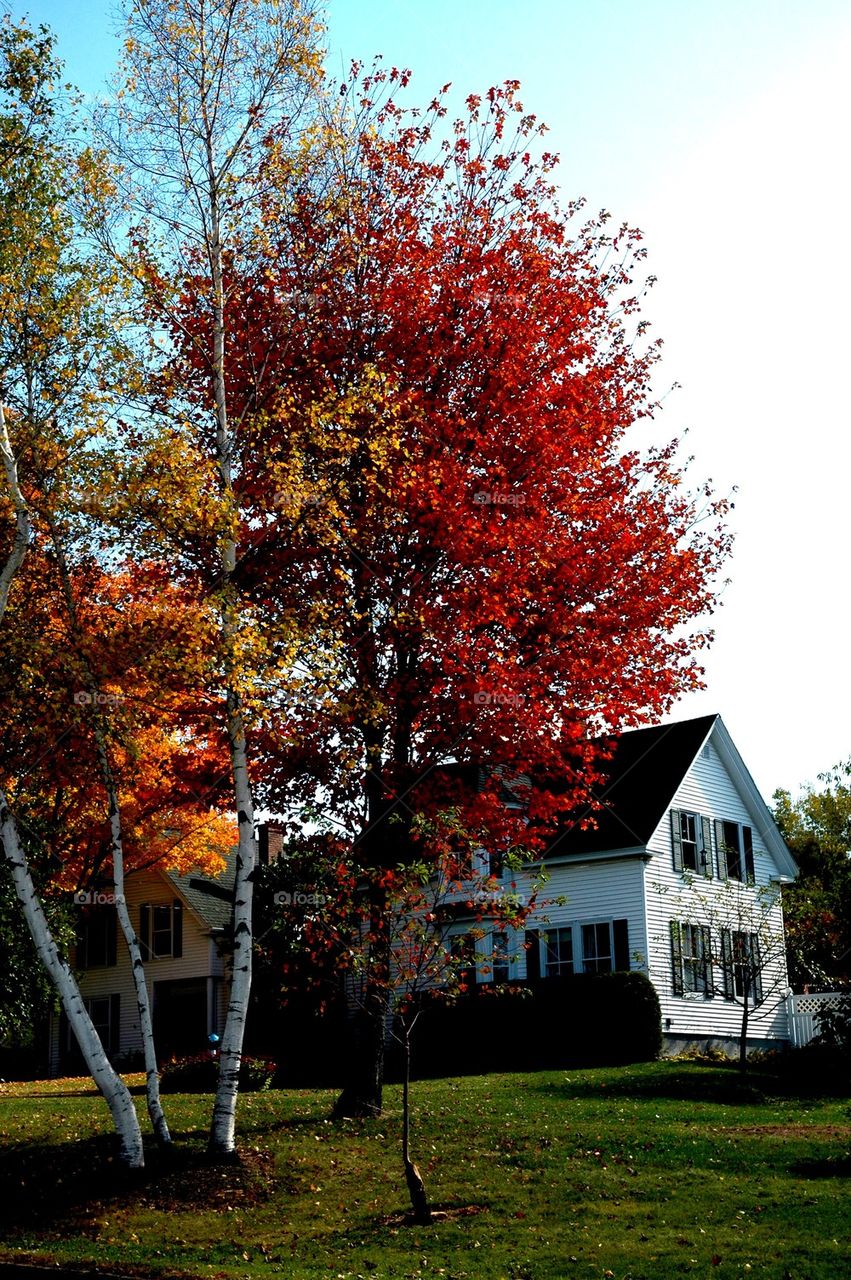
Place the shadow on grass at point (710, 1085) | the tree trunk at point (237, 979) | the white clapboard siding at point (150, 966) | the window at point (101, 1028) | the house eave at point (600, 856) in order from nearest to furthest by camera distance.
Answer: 1. the tree trunk at point (237, 979)
2. the shadow on grass at point (710, 1085)
3. the house eave at point (600, 856)
4. the white clapboard siding at point (150, 966)
5. the window at point (101, 1028)

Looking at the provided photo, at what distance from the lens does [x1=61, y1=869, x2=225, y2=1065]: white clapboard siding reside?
40.7m

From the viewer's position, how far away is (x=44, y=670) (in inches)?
648

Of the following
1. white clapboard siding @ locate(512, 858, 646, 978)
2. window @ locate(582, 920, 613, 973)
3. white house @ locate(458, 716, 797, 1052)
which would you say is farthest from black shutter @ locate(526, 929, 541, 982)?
window @ locate(582, 920, 613, 973)

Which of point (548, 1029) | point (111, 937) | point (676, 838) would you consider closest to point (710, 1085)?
point (548, 1029)

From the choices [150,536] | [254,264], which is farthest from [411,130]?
[150,536]

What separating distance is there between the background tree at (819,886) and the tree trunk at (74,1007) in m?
11.7

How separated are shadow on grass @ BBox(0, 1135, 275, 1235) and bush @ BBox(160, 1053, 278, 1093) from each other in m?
8.24

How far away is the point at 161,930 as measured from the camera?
42562 mm

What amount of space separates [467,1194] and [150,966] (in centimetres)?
2984

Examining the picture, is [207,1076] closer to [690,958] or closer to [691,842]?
[690,958]

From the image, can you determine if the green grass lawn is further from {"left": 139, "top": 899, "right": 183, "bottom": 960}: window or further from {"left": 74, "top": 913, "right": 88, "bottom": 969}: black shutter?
{"left": 74, "top": 913, "right": 88, "bottom": 969}: black shutter

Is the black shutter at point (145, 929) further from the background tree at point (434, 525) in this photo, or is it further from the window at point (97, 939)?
the background tree at point (434, 525)
